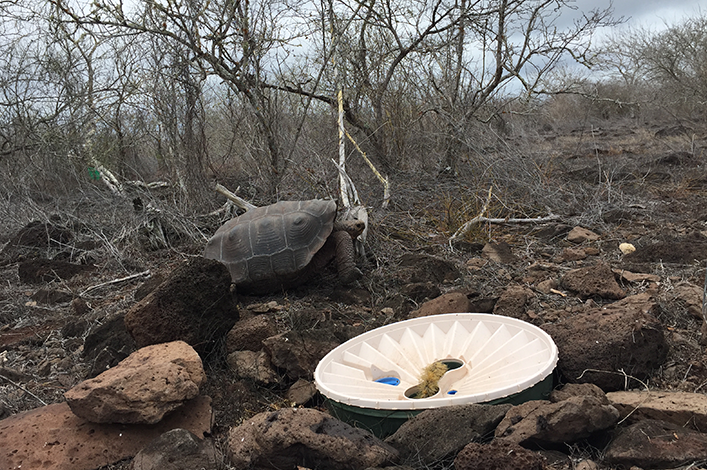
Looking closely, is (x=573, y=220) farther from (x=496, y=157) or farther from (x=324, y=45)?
(x=324, y=45)

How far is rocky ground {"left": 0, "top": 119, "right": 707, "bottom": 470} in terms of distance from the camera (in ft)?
8.04

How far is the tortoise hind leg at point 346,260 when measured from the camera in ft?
16.5

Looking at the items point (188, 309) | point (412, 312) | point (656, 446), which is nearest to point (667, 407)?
point (656, 446)

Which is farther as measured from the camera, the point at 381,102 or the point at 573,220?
the point at 381,102

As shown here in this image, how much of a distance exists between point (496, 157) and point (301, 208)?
3.51 meters

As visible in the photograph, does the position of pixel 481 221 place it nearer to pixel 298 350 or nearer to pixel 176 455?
pixel 298 350

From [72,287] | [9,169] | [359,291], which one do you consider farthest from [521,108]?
[9,169]

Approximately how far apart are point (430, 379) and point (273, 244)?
2.22 metres

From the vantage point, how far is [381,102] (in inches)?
356

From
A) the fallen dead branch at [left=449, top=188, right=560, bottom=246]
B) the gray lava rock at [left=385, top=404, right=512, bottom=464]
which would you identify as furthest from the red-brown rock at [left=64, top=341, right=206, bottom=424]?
the fallen dead branch at [left=449, top=188, right=560, bottom=246]

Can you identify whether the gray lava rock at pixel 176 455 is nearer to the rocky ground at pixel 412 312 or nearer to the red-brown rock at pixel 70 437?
the rocky ground at pixel 412 312

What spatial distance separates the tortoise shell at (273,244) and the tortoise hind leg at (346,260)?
0.48 feet

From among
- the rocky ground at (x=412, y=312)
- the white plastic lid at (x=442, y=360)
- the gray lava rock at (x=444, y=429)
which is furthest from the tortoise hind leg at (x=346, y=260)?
the gray lava rock at (x=444, y=429)

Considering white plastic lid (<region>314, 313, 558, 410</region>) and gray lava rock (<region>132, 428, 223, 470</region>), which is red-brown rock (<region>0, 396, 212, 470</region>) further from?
white plastic lid (<region>314, 313, 558, 410</region>)
